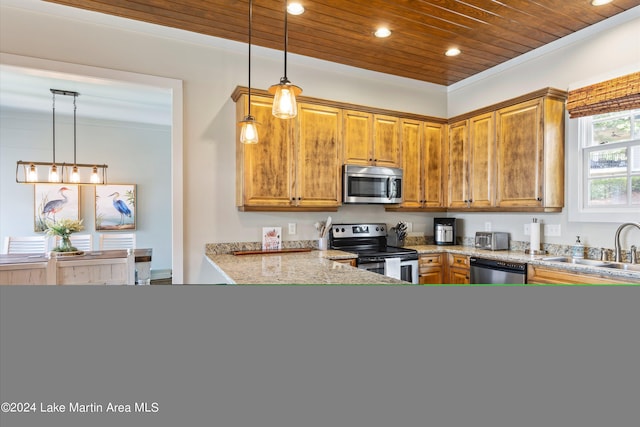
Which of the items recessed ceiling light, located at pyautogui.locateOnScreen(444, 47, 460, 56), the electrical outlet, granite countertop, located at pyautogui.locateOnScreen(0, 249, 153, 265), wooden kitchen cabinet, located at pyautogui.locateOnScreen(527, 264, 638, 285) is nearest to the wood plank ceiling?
recessed ceiling light, located at pyautogui.locateOnScreen(444, 47, 460, 56)

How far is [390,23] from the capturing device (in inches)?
104

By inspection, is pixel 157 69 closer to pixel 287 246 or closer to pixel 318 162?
pixel 318 162

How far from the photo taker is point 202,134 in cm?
288

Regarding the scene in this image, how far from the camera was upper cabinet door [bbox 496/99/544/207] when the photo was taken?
2.81 meters

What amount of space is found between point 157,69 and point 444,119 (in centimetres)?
285

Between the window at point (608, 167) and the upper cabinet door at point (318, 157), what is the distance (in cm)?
198

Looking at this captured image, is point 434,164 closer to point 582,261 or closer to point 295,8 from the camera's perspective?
point 582,261

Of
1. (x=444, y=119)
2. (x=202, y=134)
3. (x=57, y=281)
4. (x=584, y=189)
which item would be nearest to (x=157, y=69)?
(x=202, y=134)

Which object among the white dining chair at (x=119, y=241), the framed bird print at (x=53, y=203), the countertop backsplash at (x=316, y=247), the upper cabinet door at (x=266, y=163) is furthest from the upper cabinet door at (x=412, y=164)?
the framed bird print at (x=53, y=203)

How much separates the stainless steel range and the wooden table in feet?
6.70

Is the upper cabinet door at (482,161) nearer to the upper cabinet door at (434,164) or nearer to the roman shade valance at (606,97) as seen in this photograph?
the upper cabinet door at (434,164)

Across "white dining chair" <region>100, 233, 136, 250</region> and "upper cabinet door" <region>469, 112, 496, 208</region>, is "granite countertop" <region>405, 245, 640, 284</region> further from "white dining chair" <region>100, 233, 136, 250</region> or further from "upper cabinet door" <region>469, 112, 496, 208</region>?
"white dining chair" <region>100, 233, 136, 250</region>

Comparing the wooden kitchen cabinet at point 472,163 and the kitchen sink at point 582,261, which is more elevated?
the wooden kitchen cabinet at point 472,163

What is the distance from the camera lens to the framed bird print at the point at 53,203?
15.5 ft
